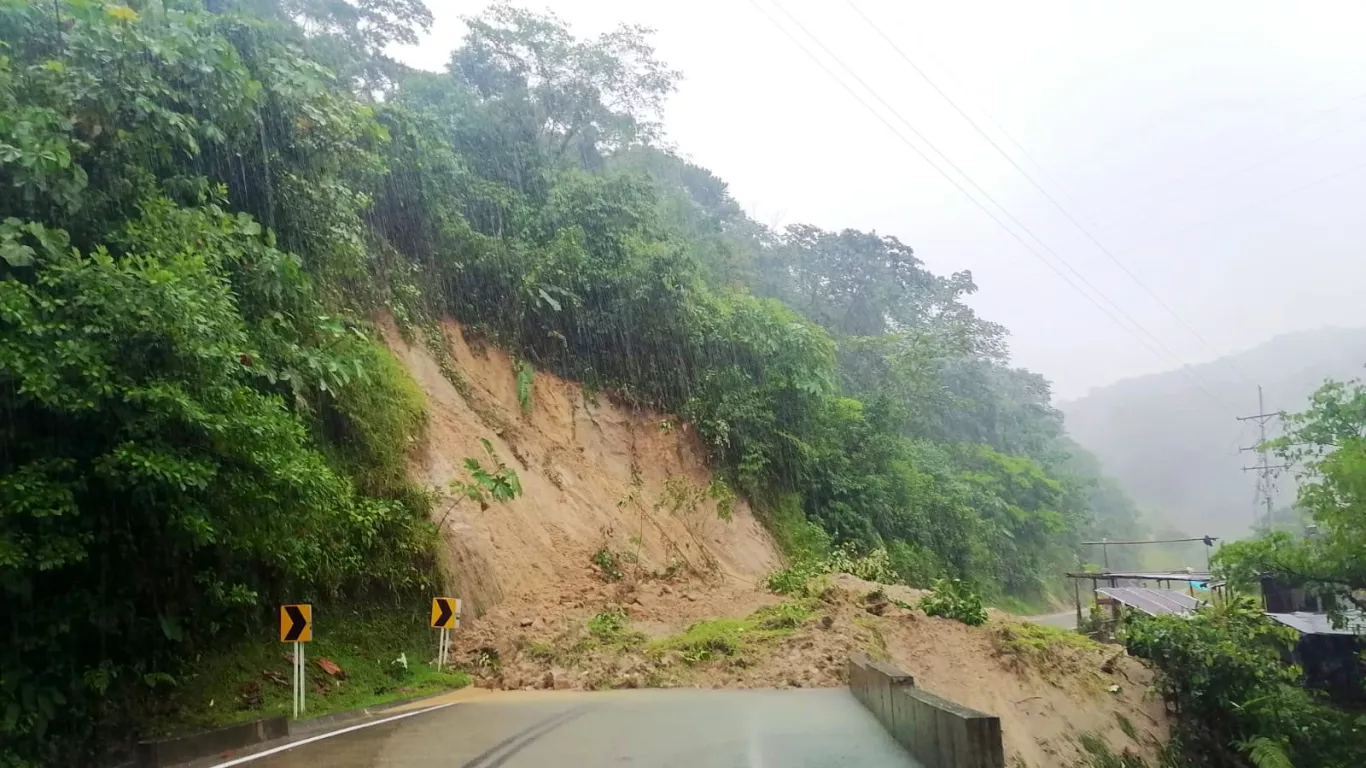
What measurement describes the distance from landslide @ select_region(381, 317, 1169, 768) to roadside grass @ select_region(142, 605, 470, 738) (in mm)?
1197

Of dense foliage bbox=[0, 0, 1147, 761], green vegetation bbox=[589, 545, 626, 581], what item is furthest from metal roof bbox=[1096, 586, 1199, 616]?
green vegetation bbox=[589, 545, 626, 581]

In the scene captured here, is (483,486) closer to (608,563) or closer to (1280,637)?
(608,563)

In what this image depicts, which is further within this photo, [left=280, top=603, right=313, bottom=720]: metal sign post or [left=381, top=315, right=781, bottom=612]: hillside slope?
[left=381, top=315, right=781, bottom=612]: hillside slope

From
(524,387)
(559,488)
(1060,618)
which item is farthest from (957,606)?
(1060,618)

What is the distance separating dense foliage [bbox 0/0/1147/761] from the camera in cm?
849

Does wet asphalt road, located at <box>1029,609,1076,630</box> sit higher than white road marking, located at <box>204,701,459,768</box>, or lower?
lower

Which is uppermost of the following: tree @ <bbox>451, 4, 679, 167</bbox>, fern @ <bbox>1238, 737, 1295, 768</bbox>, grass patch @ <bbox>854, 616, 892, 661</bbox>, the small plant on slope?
tree @ <bbox>451, 4, 679, 167</bbox>

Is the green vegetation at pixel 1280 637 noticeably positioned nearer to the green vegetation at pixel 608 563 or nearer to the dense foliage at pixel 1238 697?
the dense foliage at pixel 1238 697

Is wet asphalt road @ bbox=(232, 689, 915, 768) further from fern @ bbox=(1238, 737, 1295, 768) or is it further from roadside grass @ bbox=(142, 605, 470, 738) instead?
fern @ bbox=(1238, 737, 1295, 768)

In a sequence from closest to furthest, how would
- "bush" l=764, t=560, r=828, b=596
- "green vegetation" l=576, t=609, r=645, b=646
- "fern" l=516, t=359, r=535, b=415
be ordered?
"green vegetation" l=576, t=609, r=645, b=646 < "bush" l=764, t=560, r=828, b=596 < "fern" l=516, t=359, r=535, b=415

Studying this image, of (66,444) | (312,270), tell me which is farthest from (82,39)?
(312,270)

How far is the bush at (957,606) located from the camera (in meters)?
18.5

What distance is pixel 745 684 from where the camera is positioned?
15141 mm

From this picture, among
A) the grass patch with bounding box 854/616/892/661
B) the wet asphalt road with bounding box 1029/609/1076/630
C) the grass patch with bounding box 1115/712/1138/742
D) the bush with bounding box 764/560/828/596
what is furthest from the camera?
the wet asphalt road with bounding box 1029/609/1076/630
